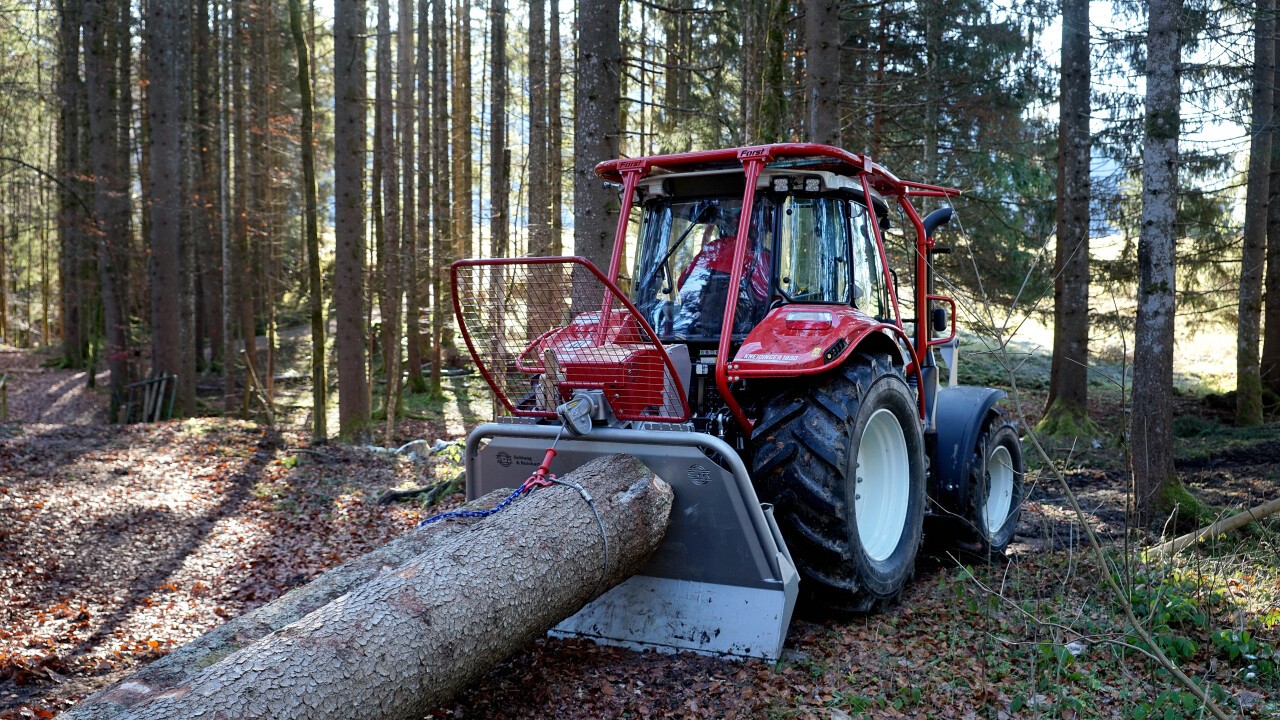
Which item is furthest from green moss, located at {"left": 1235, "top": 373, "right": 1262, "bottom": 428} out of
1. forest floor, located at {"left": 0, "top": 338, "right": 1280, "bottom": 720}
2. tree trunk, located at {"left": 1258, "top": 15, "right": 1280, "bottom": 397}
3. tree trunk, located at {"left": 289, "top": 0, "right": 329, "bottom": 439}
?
tree trunk, located at {"left": 289, "top": 0, "right": 329, "bottom": 439}

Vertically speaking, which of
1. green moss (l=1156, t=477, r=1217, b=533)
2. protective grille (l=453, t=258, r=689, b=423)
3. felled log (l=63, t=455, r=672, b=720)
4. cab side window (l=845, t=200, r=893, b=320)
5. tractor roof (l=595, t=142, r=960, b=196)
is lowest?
green moss (l=1156, t=477, r=1217, b=533)

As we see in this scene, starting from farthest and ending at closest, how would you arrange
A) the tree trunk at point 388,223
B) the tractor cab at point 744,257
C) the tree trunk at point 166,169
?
the tree trunk at point 166,169, the tree trunk at point 388,223, the tractor cab at point 744,257

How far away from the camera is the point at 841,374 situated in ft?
15.8

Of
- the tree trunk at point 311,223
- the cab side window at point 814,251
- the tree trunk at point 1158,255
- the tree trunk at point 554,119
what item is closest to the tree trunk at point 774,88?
the tree trunk at point 1158,255

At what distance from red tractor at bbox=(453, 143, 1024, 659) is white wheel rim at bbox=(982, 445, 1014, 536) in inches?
50.6

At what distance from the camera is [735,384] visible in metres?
4.86

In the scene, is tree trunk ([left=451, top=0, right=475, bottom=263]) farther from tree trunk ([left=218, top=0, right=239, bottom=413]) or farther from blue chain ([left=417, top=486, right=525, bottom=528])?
blue chain ([left=417, top=486, right=525, bottom=528])

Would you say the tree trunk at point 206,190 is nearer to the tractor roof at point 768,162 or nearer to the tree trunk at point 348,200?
the tree trunk at point 348,200

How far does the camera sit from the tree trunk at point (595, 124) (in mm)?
8281

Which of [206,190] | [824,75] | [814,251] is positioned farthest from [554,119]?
[814,251]

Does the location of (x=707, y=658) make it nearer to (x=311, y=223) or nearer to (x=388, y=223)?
(x=311, y=223)

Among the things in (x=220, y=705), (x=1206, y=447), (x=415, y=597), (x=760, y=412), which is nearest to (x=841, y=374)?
(x=760, y=412)

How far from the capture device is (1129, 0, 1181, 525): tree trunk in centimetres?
719

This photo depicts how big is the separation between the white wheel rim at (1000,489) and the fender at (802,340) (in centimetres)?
214
